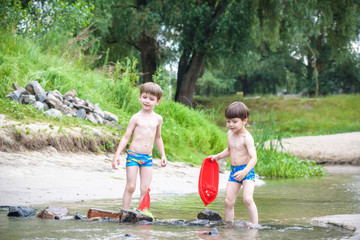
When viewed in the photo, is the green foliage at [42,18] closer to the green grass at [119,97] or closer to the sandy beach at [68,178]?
the green grass at [119,97]

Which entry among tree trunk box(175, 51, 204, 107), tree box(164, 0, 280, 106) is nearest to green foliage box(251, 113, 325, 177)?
tree box(164, 0, 280, 106)

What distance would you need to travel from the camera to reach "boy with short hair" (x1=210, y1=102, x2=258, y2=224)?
404cm

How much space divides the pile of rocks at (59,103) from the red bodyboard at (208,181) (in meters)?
4.09

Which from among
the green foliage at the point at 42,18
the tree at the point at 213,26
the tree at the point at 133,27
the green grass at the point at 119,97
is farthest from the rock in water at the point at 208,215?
the tree at the point at 213,26

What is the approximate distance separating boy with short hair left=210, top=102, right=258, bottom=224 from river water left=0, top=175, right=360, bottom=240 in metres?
0.25

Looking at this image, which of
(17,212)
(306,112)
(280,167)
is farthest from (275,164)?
(306,112)

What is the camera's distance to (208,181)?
4496 millimetres

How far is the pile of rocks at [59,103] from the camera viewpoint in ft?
26.2

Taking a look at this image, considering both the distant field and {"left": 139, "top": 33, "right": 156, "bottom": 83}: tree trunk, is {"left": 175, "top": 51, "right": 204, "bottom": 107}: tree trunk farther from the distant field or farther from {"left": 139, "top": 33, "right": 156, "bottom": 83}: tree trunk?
{"left": 139, "top": 33, "right": 156, "bottom": 83}: tree trunk

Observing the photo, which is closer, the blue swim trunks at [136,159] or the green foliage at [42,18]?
the blue swim trunks at [136,159]

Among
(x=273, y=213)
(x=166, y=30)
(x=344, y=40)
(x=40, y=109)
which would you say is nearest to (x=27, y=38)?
(x=40, y=109)

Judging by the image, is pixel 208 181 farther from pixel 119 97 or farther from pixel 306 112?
pixel 306 112

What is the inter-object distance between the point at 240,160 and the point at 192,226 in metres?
0.95

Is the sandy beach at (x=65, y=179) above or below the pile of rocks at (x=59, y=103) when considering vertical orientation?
below
